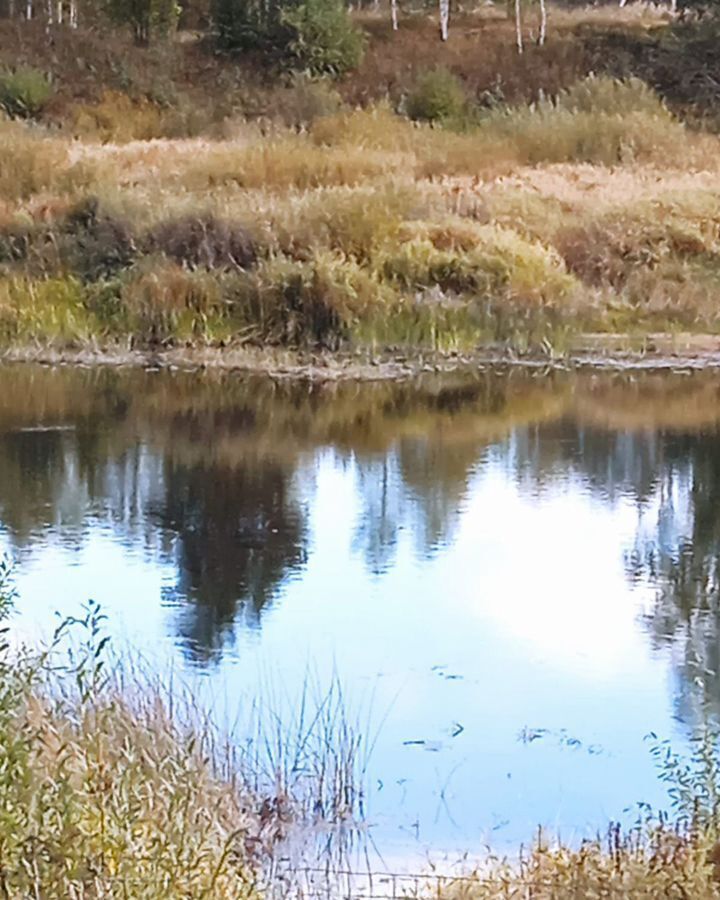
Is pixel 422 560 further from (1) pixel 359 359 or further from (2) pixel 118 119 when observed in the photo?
(2) pixel 118 119

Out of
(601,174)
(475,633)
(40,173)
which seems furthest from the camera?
(601,174)

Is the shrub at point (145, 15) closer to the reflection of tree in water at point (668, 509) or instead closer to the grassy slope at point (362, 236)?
the grassy slope at point (362, 236)

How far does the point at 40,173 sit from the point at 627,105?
14.0 metres

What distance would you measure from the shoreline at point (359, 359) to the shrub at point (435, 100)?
63.0ft

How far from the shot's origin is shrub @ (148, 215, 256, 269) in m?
20.3

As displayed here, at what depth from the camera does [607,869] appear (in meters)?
5.52

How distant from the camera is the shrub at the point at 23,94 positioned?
3969cm

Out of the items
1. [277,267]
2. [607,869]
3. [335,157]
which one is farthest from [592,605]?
[335,157]

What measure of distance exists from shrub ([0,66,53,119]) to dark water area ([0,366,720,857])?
78.9ft

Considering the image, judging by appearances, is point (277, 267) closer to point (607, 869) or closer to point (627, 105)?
point (607, 869)

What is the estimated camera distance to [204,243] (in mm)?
20484

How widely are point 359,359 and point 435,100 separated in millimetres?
21110

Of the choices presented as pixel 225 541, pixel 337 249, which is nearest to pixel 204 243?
pixel 337 249

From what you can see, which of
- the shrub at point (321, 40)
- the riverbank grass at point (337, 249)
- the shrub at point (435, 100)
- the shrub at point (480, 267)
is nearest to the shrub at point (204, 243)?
the riverbank grass at point (337, 249)
